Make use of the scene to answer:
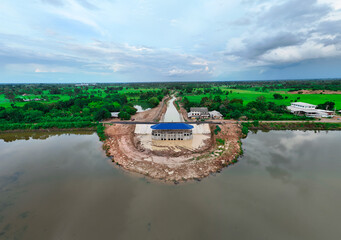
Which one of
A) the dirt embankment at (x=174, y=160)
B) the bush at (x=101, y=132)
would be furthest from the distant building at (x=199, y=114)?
the bush at (x=101, y=132)

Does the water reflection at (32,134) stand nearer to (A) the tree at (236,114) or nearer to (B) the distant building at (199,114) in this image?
(B) the distant building at (199,114)

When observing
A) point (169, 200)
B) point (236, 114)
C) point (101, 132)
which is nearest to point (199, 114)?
point (236, 114)

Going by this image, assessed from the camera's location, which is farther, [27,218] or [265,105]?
[265,105]

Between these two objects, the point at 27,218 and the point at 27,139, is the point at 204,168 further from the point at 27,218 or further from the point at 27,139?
the point at 27,139

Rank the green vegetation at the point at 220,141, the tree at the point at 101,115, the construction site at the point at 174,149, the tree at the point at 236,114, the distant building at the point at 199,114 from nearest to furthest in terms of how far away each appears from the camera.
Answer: the construction site at the point at 174,149, the green vegetation at the point at 220,141, the tree at the point at 236,114, the tree at the point at 101,115, the distant building at the point at 199,114

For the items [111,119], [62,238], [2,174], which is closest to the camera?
[62,238]

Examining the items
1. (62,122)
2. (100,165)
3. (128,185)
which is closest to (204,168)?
(128,185)

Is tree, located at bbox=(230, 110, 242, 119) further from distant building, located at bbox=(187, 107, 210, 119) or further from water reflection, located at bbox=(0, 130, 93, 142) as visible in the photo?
water reflection, located at bbox=(0, 130, 93, 142)
